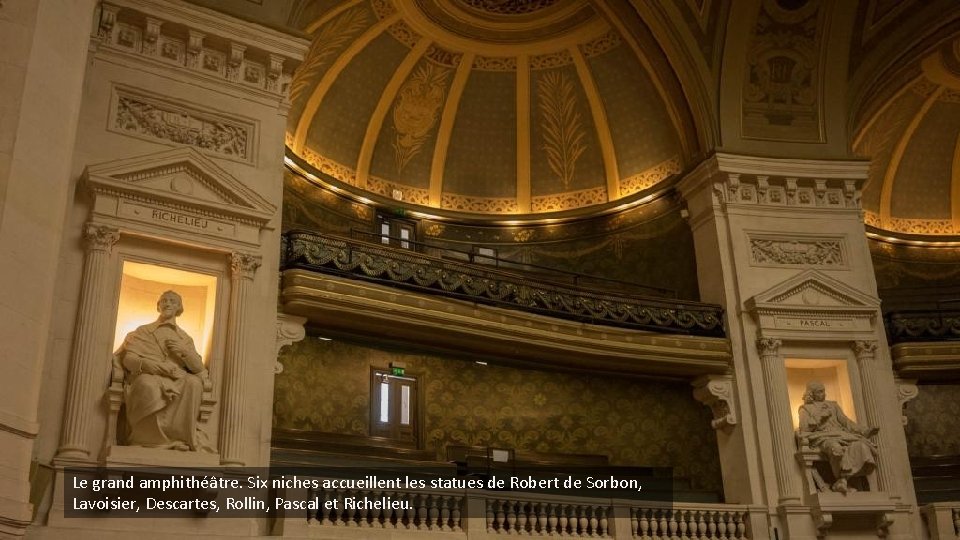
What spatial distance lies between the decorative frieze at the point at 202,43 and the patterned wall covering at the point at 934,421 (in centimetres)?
1225

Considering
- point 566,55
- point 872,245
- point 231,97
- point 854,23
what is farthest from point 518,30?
point 872,245

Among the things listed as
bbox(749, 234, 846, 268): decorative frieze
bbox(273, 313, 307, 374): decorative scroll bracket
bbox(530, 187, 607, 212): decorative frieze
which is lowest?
bbox(273, 313, 307, 374): decorative scroll bracket

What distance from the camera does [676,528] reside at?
13094 millimetres

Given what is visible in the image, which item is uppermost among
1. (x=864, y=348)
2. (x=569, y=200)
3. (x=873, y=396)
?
(x=569, y=200)

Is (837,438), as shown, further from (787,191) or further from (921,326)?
(787,191)

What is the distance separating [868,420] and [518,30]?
9.02 meters

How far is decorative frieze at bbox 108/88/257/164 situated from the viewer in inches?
452

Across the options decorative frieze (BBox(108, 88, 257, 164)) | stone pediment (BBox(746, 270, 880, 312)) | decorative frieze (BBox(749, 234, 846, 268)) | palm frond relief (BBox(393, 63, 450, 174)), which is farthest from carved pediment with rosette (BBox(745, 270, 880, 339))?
decorative frieze (BBox(108, 88, 257, 164))

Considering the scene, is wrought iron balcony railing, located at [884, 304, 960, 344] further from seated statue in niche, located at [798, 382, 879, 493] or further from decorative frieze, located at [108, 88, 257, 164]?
decorative frieze, located at [108, 88, 257, 164]

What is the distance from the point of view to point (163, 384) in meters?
10.1

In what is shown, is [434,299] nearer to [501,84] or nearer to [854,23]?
[501,84]

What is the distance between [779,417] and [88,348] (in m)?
9.54

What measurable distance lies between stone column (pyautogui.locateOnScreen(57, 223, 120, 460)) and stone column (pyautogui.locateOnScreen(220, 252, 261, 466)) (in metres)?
1.31

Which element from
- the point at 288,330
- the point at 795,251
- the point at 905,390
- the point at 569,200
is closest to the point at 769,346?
the point at 795,251
